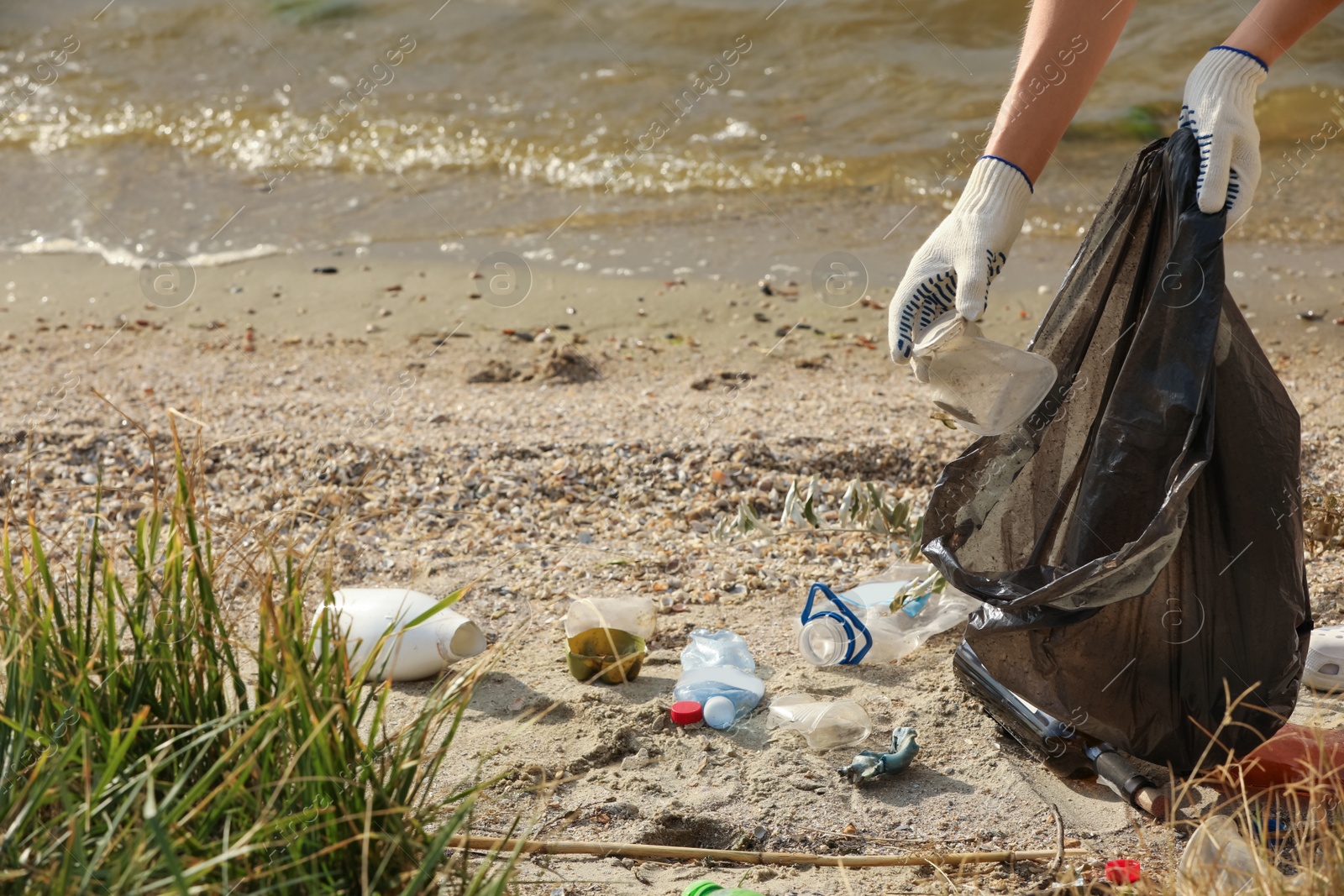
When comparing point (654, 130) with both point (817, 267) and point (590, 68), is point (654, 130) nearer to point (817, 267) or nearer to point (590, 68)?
point (590, 68)

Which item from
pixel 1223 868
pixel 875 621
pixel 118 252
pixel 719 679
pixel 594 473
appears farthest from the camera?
pixel 118 252

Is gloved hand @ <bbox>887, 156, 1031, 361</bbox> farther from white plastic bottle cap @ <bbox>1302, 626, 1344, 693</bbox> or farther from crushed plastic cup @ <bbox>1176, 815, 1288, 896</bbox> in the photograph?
white plastic bottle cap @ <bbox>1302, 626, 1344, 693</bbox>

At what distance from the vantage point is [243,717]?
158cm

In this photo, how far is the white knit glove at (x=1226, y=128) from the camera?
6.63 feet

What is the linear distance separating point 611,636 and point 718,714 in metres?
0.31

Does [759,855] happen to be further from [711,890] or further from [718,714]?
[718,714]

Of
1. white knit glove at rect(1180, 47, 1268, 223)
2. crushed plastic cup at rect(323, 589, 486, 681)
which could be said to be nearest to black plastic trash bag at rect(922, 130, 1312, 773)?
white knit glove at rect(1180, 47, 1268, 223)

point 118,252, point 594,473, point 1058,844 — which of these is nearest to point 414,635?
point 594,473

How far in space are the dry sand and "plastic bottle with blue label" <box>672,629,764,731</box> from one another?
0.16ft

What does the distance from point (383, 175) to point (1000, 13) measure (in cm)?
622

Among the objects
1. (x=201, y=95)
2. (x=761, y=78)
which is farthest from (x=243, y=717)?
(x=201, y=95)

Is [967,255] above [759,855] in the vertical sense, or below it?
above

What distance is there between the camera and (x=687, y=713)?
8.22 ft

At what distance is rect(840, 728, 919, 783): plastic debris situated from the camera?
2285 millimetres
